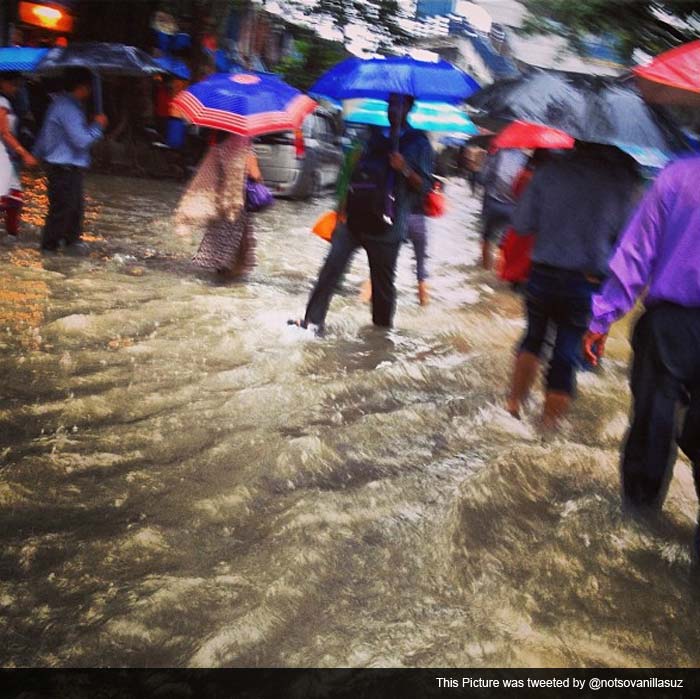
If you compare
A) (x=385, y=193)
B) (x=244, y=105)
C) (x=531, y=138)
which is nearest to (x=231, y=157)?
(x=244, y=105)

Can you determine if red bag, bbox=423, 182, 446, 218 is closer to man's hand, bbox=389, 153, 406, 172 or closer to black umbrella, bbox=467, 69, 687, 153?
man's hand, bbox=389, 153, 406, 172

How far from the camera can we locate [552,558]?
3.07 meters

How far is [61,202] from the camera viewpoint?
7250mm

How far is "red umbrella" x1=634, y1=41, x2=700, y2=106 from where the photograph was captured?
2727 mm

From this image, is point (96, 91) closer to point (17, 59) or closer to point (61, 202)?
point (61, 202)

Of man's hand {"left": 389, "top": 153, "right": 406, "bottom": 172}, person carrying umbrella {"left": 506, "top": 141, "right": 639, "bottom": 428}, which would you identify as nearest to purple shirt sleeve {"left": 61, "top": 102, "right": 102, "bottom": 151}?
man's hand {"left": 389, "top": 153, "right": 406, "bottom": 172}

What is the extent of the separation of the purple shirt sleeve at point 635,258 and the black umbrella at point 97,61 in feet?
19.3

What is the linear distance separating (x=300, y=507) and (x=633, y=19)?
7.29 meters

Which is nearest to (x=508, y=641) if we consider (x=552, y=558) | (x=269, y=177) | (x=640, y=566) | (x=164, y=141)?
(x=552, y=558)

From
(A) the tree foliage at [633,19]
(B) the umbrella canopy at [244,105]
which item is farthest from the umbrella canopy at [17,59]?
(A) the tree foliage at [633,19]

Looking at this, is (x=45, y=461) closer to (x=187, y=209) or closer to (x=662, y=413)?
(x=662, y=413)

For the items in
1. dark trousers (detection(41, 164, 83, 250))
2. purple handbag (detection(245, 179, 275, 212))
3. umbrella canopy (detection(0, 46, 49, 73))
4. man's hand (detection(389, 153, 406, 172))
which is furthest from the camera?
umbrella canopy (detection(0, 46, 49, 73))

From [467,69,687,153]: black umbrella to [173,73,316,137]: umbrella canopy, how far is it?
88.9 inches

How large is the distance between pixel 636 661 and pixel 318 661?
110cm
